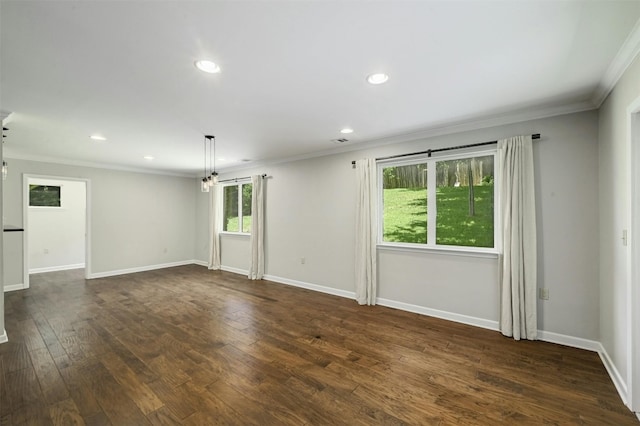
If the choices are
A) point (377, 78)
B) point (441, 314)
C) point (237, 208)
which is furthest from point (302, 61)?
point (237, 208)

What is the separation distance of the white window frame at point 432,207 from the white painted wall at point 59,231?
24.2ft

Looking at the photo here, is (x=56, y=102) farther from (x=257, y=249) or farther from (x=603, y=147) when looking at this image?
(x=603, y=147)

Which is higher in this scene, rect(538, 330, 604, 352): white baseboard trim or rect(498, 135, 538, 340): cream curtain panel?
rect(498, 135, 538, 340): cream curtain panel

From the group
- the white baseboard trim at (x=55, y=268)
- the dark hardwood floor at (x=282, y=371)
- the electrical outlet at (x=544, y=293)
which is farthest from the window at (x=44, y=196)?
the electrical outlet at (x=544, y=293)

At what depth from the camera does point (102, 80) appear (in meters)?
2.25

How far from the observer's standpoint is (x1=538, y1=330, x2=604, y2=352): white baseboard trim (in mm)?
2668

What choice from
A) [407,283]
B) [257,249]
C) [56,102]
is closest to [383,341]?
[407,283]

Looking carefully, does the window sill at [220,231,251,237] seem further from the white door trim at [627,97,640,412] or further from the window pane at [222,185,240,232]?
the white door trim at [627,97,640,412]

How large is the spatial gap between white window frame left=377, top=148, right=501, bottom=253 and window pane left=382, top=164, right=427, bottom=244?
0.06 metres

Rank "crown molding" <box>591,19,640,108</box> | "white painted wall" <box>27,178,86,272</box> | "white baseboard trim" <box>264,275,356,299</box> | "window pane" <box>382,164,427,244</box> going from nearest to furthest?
1. "crown molding" <box>591,19,640,108</box>
2. "window pane" <box>382,164,427,244</box>
3. "white baseboard trim" <box>264,275,356,299</box>
4. "white painted wall" <box>27,178,86,272</box>

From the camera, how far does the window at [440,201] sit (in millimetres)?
3379

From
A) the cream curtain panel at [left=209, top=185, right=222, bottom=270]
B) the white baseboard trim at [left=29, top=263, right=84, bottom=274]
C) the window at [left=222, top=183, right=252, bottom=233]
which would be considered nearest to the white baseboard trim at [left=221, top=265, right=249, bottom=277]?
the cream curtain panel at [left=209, top=185, right=222, bottom=270]

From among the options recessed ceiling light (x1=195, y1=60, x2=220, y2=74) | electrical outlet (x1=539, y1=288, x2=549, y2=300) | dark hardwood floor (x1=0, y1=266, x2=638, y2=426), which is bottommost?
dark hardwood floor (x1=0, y1=266, x2=638, y2=426)

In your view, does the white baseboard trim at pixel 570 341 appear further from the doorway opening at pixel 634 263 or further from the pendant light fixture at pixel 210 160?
the pendant light fixture at pixel 210 160
